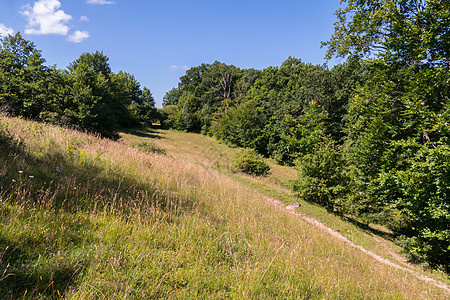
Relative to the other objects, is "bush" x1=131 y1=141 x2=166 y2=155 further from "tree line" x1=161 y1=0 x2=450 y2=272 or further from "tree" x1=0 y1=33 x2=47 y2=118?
"tree line" x1=161 y1=0 x2=450 y2=272

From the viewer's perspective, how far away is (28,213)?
8.52 feet

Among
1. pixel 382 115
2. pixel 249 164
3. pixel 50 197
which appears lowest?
pixel 249 164

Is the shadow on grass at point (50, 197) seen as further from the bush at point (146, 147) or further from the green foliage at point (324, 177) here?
the green foliage at point (324, 177)

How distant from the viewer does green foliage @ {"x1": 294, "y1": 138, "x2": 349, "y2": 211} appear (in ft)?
42.0

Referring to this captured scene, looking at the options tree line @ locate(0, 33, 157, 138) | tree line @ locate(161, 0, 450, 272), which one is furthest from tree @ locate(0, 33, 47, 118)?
tree line @ locate(161, 0, 450, 272)

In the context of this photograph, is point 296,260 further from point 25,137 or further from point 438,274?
point 438,274

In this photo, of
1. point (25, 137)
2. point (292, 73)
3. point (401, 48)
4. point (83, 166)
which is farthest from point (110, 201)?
point (292, 73)

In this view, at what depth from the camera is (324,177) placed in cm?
1315

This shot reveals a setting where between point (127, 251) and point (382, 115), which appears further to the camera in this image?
point (382, 115)

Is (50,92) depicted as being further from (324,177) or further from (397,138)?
(397,138)

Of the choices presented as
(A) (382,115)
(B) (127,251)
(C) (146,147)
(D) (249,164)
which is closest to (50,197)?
(B) (127,251)

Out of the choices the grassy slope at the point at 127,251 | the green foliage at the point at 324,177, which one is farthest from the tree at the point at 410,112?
the grassy slope at the point at 127,251

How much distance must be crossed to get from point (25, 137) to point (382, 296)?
879 cm

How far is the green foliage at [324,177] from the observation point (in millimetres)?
12789
